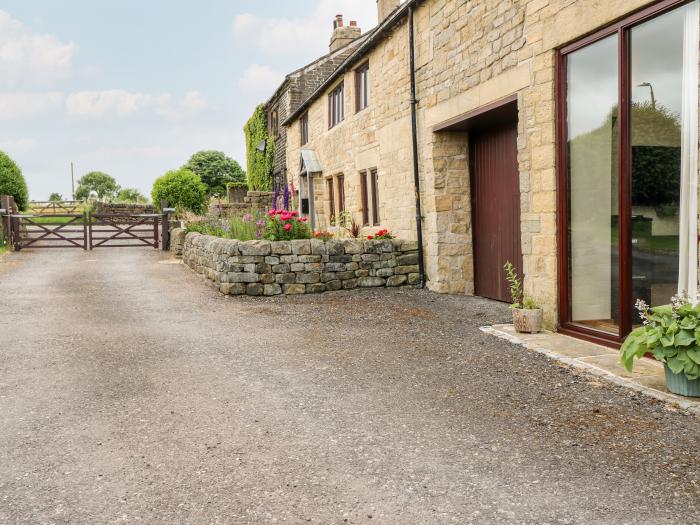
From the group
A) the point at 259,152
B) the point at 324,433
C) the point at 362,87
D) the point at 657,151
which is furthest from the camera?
the point at 259,152

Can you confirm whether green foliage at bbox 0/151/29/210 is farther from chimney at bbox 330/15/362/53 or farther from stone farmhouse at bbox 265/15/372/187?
chimney at bbox 330/15/362/53

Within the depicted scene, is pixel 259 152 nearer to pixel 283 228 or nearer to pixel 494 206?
pixel 283 228

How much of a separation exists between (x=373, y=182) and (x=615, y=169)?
7130 mm

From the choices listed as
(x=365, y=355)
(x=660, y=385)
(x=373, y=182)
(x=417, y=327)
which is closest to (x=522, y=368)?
(x=660, y=385)

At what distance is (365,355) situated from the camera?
5961 millimetres

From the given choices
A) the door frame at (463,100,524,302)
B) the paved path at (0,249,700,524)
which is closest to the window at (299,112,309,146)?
the door frame at (463,100,524,302)

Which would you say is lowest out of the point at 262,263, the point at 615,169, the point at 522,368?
the point at 522,368

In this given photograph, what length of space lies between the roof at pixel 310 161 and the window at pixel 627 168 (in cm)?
1055

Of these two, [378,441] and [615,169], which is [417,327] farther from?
[378,441]

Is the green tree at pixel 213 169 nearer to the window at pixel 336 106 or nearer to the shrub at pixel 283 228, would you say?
the window at pixel 336 106

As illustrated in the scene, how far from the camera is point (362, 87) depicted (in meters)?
13.1

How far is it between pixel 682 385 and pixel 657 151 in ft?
6.79

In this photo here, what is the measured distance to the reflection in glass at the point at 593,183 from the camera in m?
5.84

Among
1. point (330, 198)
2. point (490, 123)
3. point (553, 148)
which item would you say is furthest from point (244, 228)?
point (553, 148)
